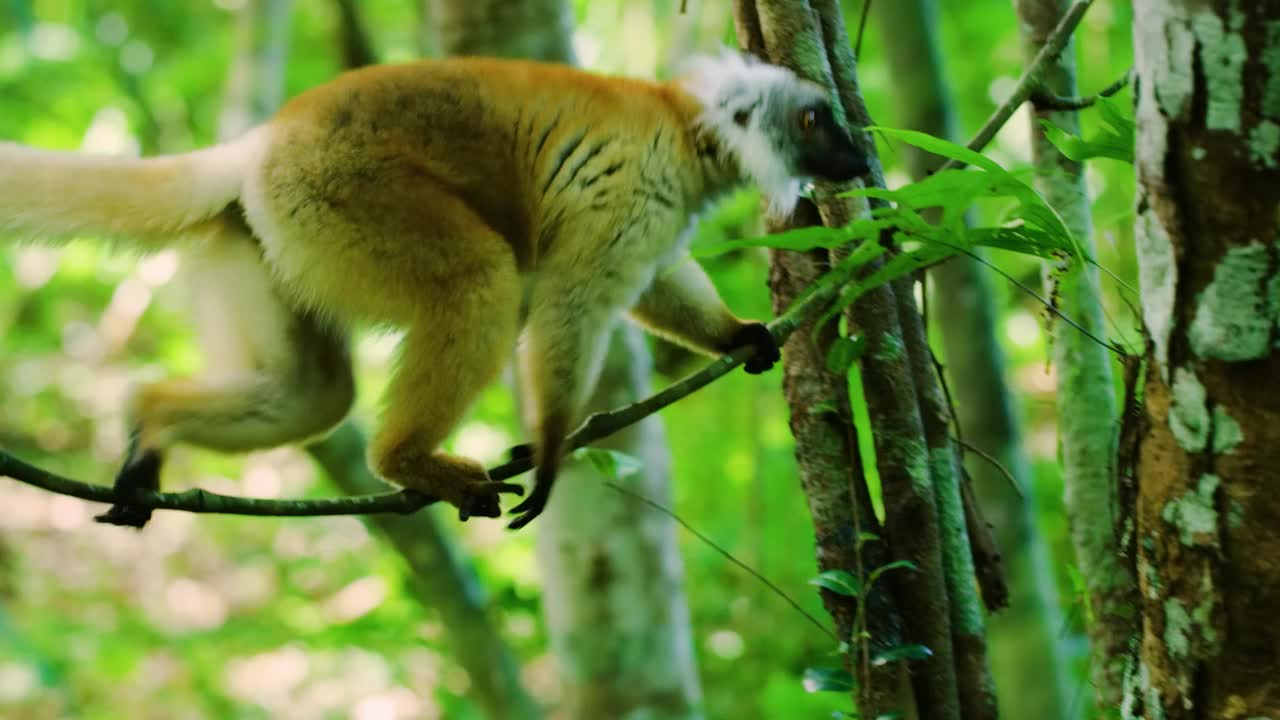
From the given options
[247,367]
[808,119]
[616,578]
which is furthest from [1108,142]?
[616,578]

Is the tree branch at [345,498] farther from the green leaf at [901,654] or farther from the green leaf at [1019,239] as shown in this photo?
the green leaf at [901,654]

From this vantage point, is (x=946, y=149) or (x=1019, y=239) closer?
(x=946, y=149)

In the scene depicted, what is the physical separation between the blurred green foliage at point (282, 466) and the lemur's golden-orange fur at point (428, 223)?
0.44 metres

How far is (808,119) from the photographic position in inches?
147

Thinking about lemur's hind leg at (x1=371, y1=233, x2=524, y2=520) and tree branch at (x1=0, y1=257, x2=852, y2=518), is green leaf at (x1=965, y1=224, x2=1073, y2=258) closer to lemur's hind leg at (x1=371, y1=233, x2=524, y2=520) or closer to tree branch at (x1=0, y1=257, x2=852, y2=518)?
tree branch at (x1=0, y1=257, x2=852, y2=518)

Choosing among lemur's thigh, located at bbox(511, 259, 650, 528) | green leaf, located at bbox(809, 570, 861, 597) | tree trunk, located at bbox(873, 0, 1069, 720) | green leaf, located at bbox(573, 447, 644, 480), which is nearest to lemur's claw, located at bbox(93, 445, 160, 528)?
lemur's thigh, located at bbox(511, 259, 650, 528)

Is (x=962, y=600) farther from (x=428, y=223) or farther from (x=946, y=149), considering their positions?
(x=428, y=223)

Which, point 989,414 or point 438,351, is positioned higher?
point 438,351

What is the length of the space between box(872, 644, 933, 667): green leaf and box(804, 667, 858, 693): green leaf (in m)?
0.12

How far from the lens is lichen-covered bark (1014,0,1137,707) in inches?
130

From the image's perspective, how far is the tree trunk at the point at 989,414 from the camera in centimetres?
486

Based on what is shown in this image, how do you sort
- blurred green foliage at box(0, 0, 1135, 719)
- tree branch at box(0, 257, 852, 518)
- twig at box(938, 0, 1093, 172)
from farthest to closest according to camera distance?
blurred green foliage at box(0, 0, 1135, 719), twig at box(938, 0, 1093, 172), tree branch at box(0, 257, 852, 518)

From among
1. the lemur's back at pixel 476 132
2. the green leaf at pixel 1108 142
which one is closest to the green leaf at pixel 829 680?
the green leaf at pixel 1108 142

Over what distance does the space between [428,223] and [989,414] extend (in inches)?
115
